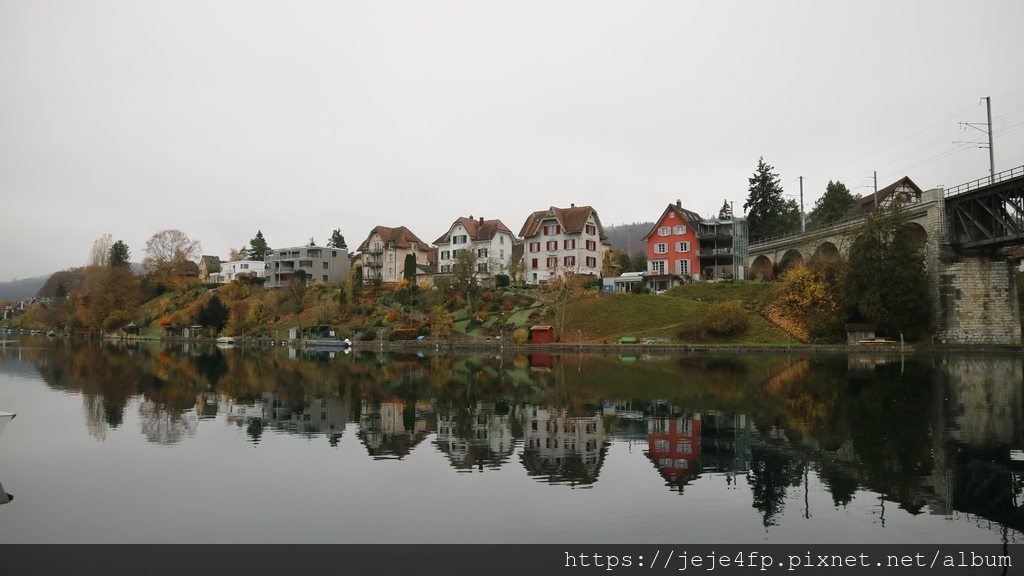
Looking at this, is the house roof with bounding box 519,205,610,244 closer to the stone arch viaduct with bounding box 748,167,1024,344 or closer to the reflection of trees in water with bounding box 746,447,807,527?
the stone arch viaduct with bounding box 748,167,1024,344

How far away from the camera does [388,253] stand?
10294 centimetres

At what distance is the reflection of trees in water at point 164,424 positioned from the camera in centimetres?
1778

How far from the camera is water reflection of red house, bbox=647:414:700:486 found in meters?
13.3

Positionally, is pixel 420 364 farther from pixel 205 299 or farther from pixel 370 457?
pixel 205 299

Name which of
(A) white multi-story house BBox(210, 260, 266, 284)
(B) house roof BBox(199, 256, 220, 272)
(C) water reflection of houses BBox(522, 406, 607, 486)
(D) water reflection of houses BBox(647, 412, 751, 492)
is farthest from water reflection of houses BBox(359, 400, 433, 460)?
(B) house roof BBox(199, 256, 220, 272)

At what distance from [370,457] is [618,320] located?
170 ft

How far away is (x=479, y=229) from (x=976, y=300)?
2478 inches

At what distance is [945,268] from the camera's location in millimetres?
51844

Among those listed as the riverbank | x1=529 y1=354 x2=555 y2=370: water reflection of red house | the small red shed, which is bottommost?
x1=529 y1=354 x2=555 y2=370: water reflection of red house

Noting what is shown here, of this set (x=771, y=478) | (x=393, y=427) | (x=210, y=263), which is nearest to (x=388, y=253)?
(x=210, y=263)

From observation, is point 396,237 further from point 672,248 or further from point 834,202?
point 834,202

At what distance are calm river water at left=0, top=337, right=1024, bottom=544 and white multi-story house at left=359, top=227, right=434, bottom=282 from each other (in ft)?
240

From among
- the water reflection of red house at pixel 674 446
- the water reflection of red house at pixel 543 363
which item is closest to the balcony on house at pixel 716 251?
the water reflection of red house at pixel 543 363

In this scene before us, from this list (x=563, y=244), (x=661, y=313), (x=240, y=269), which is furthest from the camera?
(x=240, y=269)
